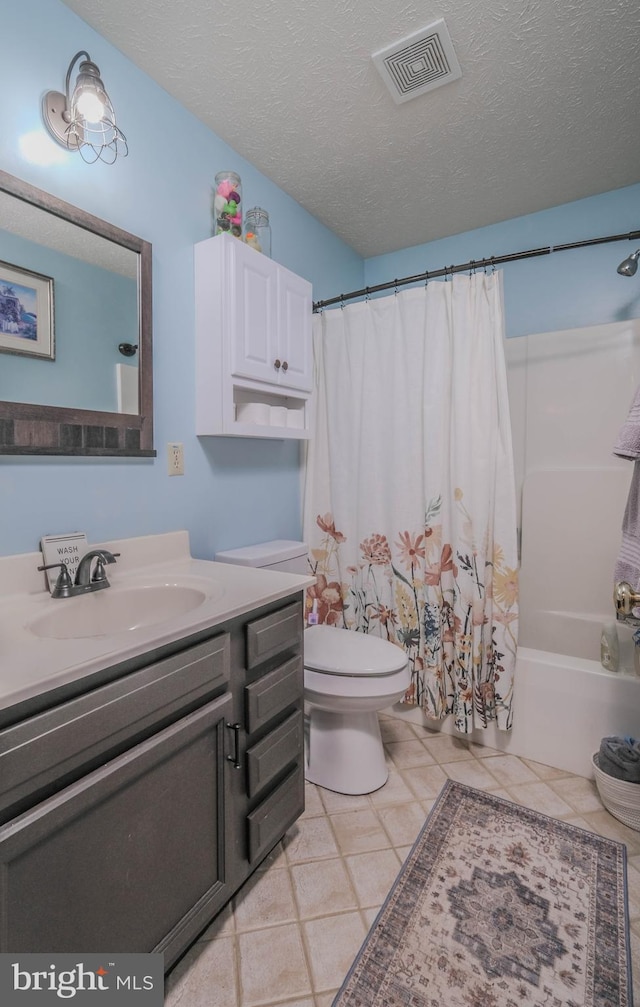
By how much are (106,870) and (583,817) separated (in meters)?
1.52

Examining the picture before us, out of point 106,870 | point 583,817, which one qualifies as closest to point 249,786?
point 106,870

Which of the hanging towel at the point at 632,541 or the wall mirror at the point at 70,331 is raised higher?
the wall mirror at the point at 70,331

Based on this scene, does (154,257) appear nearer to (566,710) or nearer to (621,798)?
(566,710)

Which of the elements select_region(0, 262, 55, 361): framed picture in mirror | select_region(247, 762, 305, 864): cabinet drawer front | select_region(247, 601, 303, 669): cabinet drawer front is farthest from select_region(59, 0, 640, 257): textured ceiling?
select_region(247, 762, 305, 864): cabinet drawer front

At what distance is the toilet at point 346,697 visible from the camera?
63.3 inches

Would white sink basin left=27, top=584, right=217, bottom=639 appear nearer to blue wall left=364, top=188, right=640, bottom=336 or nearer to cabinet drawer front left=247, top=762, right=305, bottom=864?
cabinet drawer front left=247, top=762, right=305, bottom=864

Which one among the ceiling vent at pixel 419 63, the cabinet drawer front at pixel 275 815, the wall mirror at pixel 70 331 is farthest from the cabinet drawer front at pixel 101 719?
the ceiling vent at pixel 419 63

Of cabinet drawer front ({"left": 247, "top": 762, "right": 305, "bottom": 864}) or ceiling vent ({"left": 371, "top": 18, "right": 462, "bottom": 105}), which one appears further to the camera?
ceiling vent ({"left": 371, "top": 18, "right": 462, "bottom": 105})

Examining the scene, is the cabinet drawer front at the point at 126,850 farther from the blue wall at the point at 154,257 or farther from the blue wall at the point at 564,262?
the blue wall at the point at 564,262

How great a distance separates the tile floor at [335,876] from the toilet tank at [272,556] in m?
0.84

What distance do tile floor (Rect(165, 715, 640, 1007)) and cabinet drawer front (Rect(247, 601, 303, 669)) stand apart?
657mm

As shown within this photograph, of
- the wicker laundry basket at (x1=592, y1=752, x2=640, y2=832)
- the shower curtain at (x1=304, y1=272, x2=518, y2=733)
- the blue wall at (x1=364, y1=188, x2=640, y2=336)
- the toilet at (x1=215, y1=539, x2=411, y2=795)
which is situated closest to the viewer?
the wicker laundry basket at (x1=592, y1=752, x2=640, y2=832)

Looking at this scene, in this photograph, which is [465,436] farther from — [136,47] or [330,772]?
[136,47]

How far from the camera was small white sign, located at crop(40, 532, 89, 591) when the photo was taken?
1.22 m
